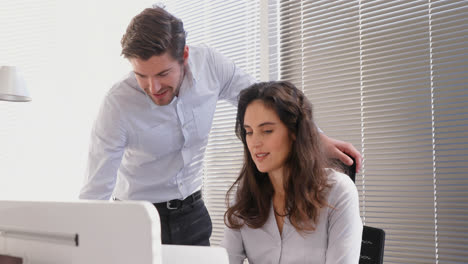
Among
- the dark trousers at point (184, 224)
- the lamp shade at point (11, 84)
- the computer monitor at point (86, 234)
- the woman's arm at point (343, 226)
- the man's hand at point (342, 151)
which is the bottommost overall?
the dark trousers at point (184, 224)

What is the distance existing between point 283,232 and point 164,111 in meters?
0.76

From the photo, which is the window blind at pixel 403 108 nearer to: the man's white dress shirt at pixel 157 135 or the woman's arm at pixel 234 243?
the man's white dress shirt at pixel 157 135

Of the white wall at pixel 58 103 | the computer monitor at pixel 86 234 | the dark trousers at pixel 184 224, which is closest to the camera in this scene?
the computer monitor at pixel 86 234

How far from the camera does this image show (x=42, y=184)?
3818 millimetres

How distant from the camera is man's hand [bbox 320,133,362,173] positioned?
1.63 meters

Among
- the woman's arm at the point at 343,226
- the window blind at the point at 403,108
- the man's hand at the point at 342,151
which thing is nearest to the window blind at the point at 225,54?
the window blind at the point at 403,108

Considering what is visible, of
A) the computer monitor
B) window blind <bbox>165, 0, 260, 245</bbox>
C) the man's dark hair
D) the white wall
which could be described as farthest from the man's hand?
the white wall

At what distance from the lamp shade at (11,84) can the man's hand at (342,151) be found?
2.68 metres

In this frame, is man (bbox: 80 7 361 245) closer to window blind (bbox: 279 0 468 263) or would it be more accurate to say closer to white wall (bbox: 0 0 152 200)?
window blind (bbox: 279 0 468 263)

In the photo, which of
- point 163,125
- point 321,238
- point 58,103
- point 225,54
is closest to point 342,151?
point 321,238

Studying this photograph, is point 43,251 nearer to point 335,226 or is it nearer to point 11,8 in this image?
point 335,226

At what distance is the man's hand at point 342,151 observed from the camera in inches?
64.2

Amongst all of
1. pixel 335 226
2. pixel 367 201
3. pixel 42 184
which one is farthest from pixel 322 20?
pixel 42 184

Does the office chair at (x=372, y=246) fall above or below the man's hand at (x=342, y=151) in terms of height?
below
